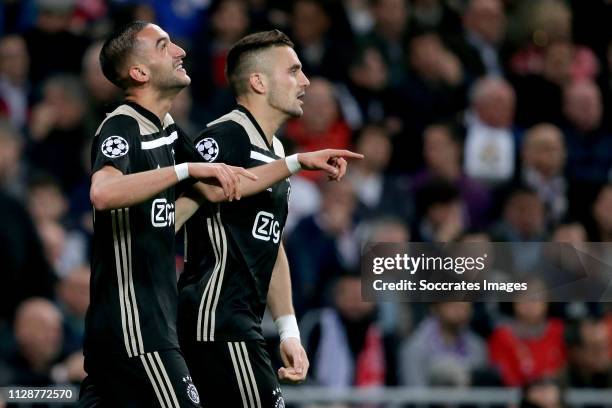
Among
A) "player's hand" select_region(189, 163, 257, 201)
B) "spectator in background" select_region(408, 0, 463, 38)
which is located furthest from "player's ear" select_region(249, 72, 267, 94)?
"spectator in background" select_region(408, 0, 463, 38)

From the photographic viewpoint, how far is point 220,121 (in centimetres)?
707

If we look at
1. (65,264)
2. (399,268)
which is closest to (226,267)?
(399,268)

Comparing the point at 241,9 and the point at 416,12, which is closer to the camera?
the point at 241,9

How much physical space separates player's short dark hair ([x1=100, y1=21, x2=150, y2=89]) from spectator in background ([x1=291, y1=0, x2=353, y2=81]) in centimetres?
642

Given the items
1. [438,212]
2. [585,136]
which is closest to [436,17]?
[585,136]

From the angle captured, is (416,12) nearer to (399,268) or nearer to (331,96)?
(331,96)

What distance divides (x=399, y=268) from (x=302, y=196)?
9.67ft

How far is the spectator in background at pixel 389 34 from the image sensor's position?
1383 cm

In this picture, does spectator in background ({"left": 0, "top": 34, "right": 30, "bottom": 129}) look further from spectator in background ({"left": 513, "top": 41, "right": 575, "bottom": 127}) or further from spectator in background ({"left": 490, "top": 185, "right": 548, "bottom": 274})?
spectator in background ({"left": 513, "top": 41, "right": 575, "bottom": 127})

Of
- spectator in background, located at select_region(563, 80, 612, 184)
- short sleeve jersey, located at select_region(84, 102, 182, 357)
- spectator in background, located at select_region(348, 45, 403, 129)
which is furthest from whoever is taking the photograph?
spectator in background, located at select_region(348, 45, 403, 129)

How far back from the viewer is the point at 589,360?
1065 cm

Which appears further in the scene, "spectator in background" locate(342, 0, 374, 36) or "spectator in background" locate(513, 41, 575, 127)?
"spectator in background" locate(342, 0, 374, 36)

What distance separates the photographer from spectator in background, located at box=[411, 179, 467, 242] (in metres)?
11.7

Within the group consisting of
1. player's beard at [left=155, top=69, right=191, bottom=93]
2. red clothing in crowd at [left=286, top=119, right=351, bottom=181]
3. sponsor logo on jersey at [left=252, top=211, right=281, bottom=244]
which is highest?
player's beard at [left=155, top=69, right=191, bottom=93]
